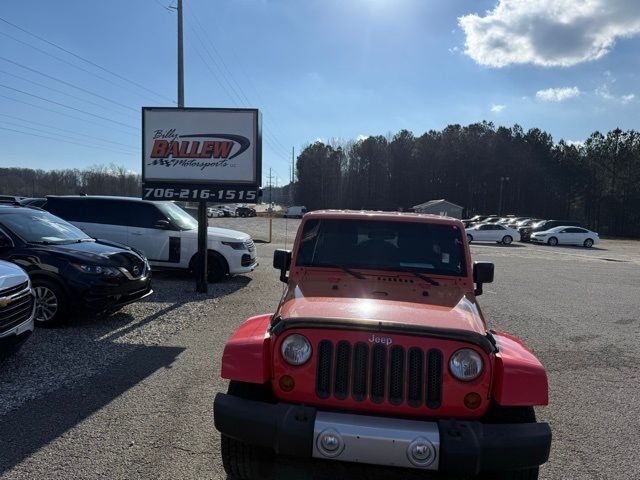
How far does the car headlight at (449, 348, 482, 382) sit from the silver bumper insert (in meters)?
0.33

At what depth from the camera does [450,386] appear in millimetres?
2695

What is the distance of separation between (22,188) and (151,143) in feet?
240

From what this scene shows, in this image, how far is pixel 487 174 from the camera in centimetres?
8125

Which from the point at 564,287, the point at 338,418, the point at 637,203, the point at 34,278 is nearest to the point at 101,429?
the point at 338,418

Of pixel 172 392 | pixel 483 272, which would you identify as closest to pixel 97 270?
pixel 172 392

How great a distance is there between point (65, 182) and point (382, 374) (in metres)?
88.2

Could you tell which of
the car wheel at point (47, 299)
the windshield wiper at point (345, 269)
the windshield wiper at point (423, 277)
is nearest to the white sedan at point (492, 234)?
the car wheel at point (47, 299)

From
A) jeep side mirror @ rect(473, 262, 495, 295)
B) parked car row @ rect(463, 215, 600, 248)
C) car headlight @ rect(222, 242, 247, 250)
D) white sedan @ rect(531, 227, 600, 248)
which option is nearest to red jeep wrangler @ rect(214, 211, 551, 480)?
jeep side mirror @ rect(473, 262, 495, 295)

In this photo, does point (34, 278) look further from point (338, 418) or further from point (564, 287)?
point (564, 287)

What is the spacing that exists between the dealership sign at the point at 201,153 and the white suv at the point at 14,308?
4945 mm

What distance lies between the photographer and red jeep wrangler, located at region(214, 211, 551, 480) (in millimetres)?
2486

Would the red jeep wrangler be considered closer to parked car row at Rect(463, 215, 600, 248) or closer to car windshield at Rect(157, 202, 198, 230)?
car windshield at Rect(157, 202, 198, 230)

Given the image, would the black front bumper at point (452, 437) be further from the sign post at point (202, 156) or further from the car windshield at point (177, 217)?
the car windshield at point (177, 217)

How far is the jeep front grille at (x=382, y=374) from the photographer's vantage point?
2703 mm
